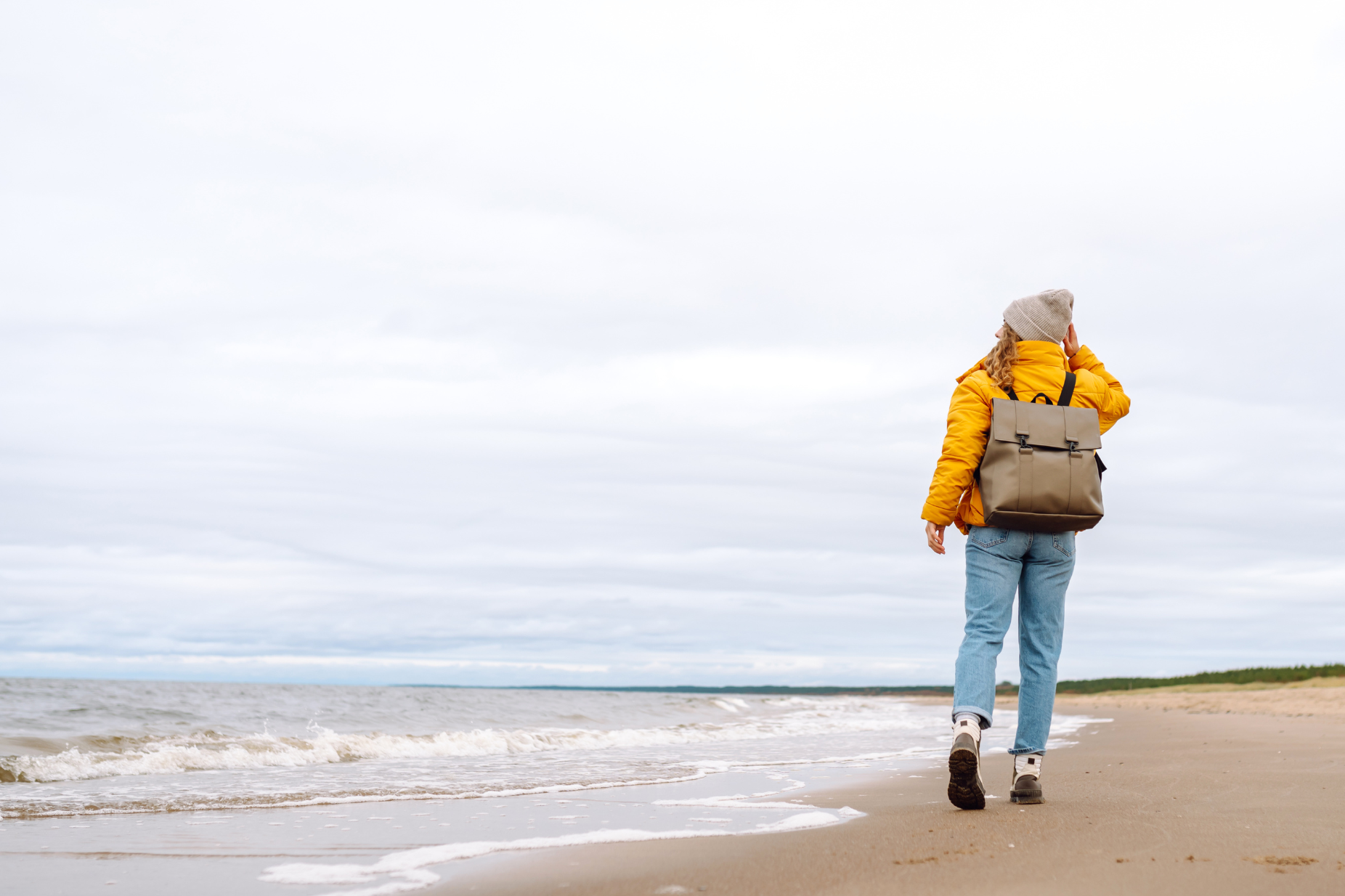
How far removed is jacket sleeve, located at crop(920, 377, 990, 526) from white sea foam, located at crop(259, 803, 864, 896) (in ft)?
4.27

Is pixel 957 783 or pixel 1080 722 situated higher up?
pixel 957 783

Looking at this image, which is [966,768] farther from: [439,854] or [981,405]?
[439,854]

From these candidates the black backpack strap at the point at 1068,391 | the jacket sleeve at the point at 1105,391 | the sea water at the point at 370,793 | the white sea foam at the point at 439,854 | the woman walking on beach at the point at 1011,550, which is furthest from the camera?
the jacket sleeve at the point at 1105,391

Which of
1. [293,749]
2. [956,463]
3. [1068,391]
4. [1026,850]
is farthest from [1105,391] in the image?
[293,749]

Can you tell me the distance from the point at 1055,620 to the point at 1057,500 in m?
0.57

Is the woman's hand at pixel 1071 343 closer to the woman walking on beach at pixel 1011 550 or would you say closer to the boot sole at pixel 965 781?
the woman walking on beach at pixel 1011 550

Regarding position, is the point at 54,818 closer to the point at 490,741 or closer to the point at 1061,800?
the point at 1061,800

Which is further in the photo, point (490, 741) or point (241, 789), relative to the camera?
point (490, 741)

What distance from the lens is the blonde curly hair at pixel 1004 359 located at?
391 cm

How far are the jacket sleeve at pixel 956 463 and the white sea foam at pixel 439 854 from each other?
1303 mm

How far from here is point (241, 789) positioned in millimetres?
5934

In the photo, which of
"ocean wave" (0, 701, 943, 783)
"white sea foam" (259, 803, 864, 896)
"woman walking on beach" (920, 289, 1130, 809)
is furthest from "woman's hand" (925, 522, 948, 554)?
"ocean wave" (0, 701, 943, 783)

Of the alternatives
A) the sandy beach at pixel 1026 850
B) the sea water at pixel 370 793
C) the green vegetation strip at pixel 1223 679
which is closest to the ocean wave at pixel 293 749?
the sea water at pixel 370 793

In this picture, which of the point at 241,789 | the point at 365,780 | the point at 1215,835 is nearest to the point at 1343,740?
the point at 1215,835
